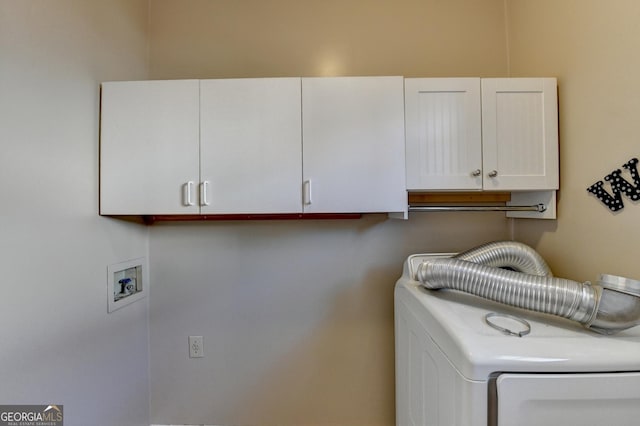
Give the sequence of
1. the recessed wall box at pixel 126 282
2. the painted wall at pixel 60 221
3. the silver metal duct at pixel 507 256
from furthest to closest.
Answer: the recessed wall box at pixel 126 282 → the silver metal duct at pixel 507 256 → the painted wall at pixel 60 221

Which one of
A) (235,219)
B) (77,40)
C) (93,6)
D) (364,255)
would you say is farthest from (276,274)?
(93,6)

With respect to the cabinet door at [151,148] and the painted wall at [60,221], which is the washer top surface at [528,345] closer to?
the cabinet door at [151,148]

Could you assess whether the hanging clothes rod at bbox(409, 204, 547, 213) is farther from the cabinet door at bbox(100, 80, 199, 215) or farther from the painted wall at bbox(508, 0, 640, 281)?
the cabinet door at bbox(100, 80, 199, 215)

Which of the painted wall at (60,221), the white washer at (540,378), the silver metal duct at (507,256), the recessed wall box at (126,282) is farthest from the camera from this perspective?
the recessed wall box at (126,282)

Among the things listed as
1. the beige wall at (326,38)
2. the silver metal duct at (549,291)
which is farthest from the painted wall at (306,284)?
the silver metal duct at (549,291)

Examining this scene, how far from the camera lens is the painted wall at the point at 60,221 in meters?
0.85

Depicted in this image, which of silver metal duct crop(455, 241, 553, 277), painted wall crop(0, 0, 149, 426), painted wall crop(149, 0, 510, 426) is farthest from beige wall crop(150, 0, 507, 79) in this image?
silver metal duct crop(455, 241, 553, 277)

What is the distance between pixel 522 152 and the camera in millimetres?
1193

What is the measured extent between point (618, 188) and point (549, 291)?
0.52 m

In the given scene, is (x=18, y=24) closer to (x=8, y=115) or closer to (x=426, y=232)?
(x=8, y=115)

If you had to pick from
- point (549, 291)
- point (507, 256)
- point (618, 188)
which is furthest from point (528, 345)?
point (618, 188)

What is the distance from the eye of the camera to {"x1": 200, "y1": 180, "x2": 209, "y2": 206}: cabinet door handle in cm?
117

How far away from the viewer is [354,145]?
1173 millimetres

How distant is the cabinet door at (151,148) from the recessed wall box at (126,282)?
1.01ft
